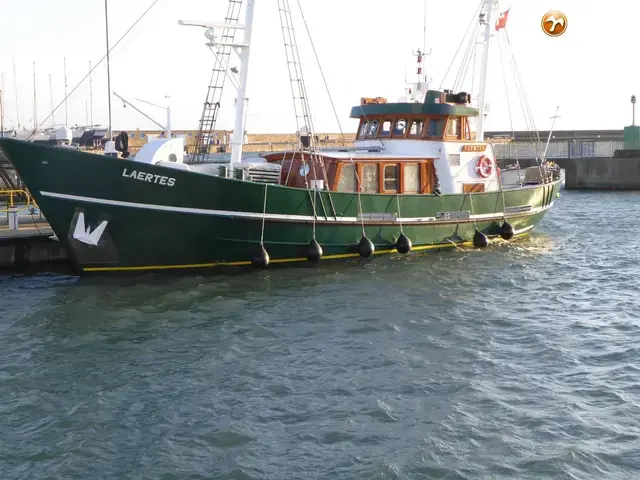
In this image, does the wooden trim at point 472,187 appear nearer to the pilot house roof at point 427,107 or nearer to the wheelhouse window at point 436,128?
the wheelhouse window at point 436,128

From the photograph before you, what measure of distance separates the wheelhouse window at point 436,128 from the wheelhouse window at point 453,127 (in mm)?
270

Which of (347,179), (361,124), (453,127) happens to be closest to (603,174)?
(453,127)

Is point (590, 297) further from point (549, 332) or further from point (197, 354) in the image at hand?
point (197, 354)

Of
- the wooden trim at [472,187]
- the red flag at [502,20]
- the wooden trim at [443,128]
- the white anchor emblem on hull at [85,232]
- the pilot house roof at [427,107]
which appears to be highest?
the red flag at [502,20]

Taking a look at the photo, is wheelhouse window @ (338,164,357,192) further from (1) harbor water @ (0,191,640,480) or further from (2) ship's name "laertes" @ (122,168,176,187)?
(2) ship's name "laertes" @ (122,168,176,187)

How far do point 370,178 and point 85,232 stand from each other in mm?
7454

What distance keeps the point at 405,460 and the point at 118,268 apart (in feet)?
34.7

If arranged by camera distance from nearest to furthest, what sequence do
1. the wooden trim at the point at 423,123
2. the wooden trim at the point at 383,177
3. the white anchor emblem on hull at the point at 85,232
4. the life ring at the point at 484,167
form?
the white anchor emblem on hull at the point at 85,232
the wooden trim at the point at 383,177
the wooden trim at the point at 423,123
the life ring at the point at 484,167

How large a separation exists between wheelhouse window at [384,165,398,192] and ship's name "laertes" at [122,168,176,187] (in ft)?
20.2

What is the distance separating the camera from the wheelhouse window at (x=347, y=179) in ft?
63.8

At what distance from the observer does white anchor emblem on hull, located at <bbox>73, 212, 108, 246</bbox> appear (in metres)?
16.5

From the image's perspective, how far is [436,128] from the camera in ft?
71.4

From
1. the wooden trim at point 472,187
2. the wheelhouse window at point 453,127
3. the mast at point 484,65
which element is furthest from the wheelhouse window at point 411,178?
the mast at point 484,65

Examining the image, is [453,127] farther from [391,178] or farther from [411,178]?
[391,178]
